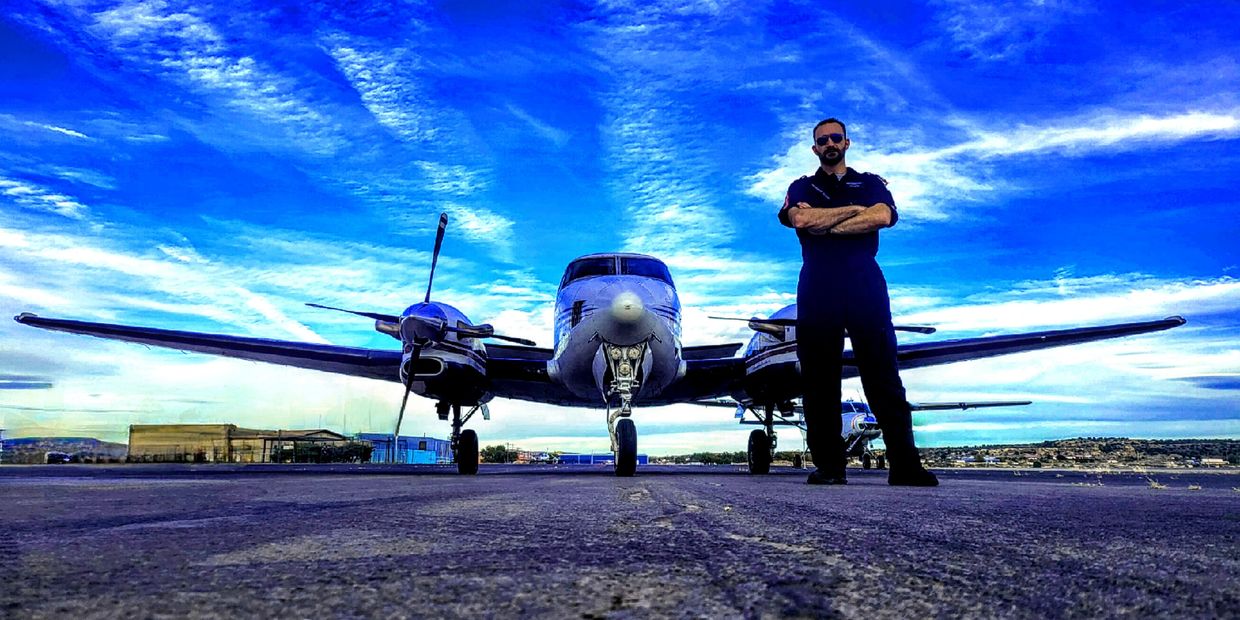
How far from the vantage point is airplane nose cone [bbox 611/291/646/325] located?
1105 centimetres

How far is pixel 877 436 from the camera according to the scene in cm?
2723

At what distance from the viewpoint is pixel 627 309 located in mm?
11039

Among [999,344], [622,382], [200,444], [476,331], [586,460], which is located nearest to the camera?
[622,382]

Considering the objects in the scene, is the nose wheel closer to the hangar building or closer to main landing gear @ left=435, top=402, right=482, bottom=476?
main landing gear @ left=435, top=402, right=482, bottom=476

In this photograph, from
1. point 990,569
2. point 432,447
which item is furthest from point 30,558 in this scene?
point 432,447

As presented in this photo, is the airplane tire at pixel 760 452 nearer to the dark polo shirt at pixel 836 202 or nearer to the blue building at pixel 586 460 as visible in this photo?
the dark polo shirt at pixel 836 202

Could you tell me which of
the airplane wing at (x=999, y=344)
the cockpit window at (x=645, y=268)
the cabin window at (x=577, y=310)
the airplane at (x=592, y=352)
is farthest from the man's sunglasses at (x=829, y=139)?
the airplane wing at (x=999, y=344)

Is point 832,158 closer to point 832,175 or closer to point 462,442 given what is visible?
point 832,175

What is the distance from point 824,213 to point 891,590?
5.41 m

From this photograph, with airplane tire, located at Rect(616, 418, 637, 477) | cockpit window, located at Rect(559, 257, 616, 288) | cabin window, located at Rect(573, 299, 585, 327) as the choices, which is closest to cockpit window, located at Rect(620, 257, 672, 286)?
cockpit window, located at Rect(559, 257, 616, 288)

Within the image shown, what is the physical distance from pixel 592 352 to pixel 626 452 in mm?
2126

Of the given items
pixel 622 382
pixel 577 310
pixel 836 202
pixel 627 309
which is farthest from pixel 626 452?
pixel 836 202

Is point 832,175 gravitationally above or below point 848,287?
above

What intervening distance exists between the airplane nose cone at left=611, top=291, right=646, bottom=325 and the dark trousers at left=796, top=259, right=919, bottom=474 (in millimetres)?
4452
